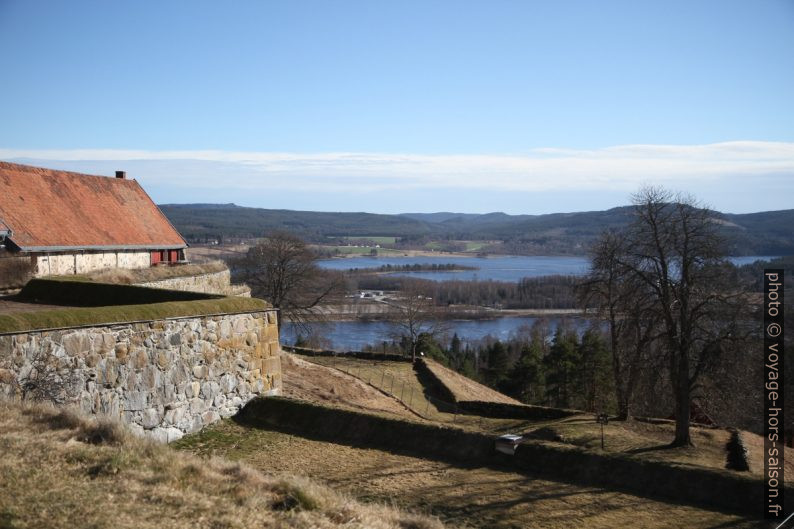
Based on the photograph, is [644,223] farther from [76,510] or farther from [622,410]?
[76,510]

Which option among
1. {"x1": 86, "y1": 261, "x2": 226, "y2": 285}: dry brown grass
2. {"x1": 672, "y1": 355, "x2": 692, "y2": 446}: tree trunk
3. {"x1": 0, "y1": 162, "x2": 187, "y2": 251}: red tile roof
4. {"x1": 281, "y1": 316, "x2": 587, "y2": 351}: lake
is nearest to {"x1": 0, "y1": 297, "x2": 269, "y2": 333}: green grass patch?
{"x1": 86, "y1": 261, "x2": 226, "y2": 285}: dry brown grass

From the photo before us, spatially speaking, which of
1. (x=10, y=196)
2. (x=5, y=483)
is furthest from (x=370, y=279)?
(x=5, y=483)

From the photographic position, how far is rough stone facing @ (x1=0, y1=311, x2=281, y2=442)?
8.83 m

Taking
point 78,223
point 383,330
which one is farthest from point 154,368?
point 383,330

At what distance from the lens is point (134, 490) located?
19.1 feet

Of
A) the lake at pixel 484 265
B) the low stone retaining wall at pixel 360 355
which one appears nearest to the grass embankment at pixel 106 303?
the low stone retaining wall at pixel 360 355

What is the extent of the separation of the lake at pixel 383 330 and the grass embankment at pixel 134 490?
2142 inches

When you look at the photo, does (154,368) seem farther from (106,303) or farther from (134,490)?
(134,490)

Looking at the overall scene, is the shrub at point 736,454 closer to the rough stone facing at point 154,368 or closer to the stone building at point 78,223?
the rough stone facing at point 154,368

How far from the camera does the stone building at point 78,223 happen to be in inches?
812

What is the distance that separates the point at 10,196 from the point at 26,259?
14.5 feet

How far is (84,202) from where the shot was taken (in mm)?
25578

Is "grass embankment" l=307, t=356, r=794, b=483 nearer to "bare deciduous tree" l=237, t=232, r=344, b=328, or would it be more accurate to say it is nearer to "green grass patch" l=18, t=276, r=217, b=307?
"green grass patch" l=18, t=276, r=217, b=307

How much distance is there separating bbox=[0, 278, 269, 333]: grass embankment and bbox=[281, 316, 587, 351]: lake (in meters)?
46.6
